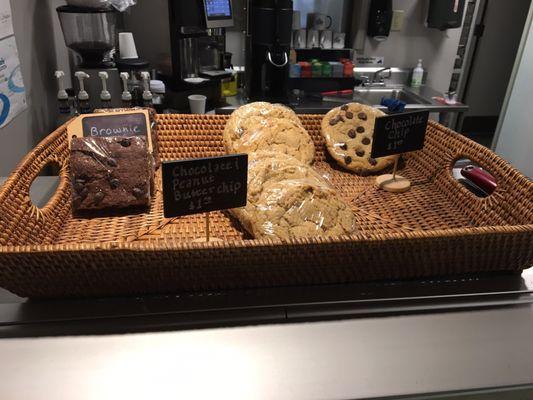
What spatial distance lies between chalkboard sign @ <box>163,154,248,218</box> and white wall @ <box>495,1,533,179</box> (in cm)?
312

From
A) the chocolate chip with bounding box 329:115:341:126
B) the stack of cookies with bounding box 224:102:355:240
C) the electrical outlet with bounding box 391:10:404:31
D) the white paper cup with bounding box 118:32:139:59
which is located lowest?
the stack of cookies with bounding box 224:102:355:240

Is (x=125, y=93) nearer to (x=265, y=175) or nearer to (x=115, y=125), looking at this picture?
(x=115, y=125)

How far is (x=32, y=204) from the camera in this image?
0.97 metres

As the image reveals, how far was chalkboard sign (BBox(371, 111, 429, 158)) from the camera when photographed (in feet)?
3.91

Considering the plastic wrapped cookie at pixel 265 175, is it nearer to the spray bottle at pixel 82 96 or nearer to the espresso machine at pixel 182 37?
the spray bottle at pixel 82 96

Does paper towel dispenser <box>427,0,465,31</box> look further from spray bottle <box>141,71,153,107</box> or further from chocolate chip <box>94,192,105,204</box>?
chocolate chip <box>94,192,105,204</box>

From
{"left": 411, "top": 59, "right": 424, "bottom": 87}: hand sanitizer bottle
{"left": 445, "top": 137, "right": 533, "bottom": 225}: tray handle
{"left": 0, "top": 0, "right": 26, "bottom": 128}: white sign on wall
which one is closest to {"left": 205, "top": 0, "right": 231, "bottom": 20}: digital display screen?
{"left": 0, "top": 0, "right": 26, "bottom": 128}: white sign on wall

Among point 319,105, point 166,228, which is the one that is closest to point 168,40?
point 319,105

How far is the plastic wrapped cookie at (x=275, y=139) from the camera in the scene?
52.0 inches

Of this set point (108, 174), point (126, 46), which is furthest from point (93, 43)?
point (108, 174)

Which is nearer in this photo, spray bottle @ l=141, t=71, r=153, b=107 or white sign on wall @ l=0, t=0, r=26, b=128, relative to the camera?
white sign on wall @ l=0, t=0, r=26, b=128

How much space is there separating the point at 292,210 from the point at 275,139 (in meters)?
0.45

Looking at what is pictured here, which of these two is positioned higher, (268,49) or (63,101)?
(268,49)

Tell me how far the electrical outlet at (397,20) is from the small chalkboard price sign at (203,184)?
3.25 meters
